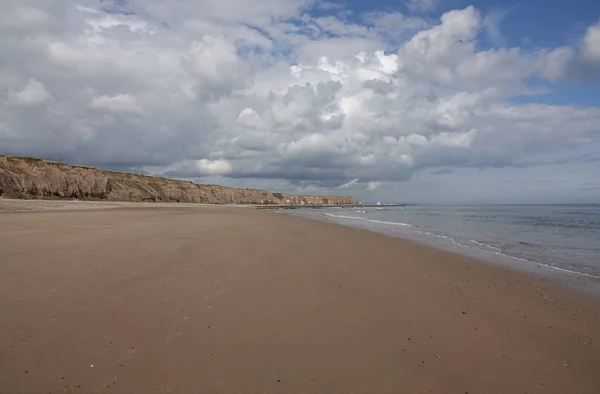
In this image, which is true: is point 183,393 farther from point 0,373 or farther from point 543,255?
point 543,255

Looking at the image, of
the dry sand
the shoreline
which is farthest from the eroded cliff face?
the shoreline

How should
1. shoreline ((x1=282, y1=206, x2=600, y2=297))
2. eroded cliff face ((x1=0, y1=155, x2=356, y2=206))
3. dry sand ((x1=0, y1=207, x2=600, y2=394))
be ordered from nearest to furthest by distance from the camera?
dry sand ((x1=0, y1=207, x2=600, y2=394)), shoreline ((x1=282, y1=206, x2=600, y2=297)), eroded cliff face ((x1=0, y1=155, x2=356, y2=206))

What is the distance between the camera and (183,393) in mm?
3619

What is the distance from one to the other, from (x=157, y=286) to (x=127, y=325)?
207 centimetres

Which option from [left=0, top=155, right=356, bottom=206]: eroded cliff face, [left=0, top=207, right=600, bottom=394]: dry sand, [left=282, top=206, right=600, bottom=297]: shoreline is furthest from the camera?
[left=0, top=155, right=356, bottom=206]: eroded cliff face

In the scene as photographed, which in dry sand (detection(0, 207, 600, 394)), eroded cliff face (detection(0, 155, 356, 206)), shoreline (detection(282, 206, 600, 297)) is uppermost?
eroded cliff face (detection(0, 155, 356, 206))

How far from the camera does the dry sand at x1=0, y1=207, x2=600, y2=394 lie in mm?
3967

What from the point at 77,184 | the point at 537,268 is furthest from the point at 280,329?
the point at 77,184

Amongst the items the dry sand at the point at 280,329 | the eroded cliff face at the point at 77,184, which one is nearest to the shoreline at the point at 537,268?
the dry sand at the point at 280,329

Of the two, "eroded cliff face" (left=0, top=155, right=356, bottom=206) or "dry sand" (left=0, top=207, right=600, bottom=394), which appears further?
"eroded cliff face" (left=0, top=155, right=356, bottom=206)

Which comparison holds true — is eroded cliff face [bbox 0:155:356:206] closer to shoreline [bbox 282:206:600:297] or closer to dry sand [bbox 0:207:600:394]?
dry sand [bbox 0:207:600:394]

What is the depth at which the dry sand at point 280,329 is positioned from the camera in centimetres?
397

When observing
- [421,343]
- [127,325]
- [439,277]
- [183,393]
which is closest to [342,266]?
[439,277]

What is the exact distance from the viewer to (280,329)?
5.32 meters
